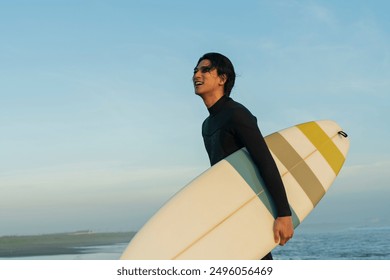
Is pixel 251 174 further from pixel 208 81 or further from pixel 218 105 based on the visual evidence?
pixel 208 81

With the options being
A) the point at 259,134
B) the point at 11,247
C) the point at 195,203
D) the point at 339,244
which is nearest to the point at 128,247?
the point at 195,203

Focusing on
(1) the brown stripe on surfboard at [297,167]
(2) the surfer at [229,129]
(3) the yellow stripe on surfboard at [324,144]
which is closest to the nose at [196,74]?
(2) the surfer at [229,129]

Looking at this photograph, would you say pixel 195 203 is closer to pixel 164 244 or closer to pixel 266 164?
pixel 164 244

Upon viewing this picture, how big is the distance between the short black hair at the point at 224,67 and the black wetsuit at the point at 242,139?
87mm

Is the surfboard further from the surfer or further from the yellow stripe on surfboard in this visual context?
the yellow stripe on surfboard

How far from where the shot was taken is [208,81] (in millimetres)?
2779

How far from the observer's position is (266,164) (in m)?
2.61

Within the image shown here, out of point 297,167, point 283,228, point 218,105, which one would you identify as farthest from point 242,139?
point 297,167

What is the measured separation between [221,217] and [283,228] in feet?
1.32

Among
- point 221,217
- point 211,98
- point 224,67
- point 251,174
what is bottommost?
point 221,217

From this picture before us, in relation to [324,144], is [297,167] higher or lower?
lower

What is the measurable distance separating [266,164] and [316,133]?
1.40 metres

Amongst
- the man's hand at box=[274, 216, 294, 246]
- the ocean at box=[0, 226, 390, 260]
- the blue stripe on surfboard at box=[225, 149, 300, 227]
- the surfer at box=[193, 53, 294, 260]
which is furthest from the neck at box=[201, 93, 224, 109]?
the ocean at box=[0, 226, 390, 260]

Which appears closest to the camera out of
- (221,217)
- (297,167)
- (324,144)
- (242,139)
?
(242,139)
